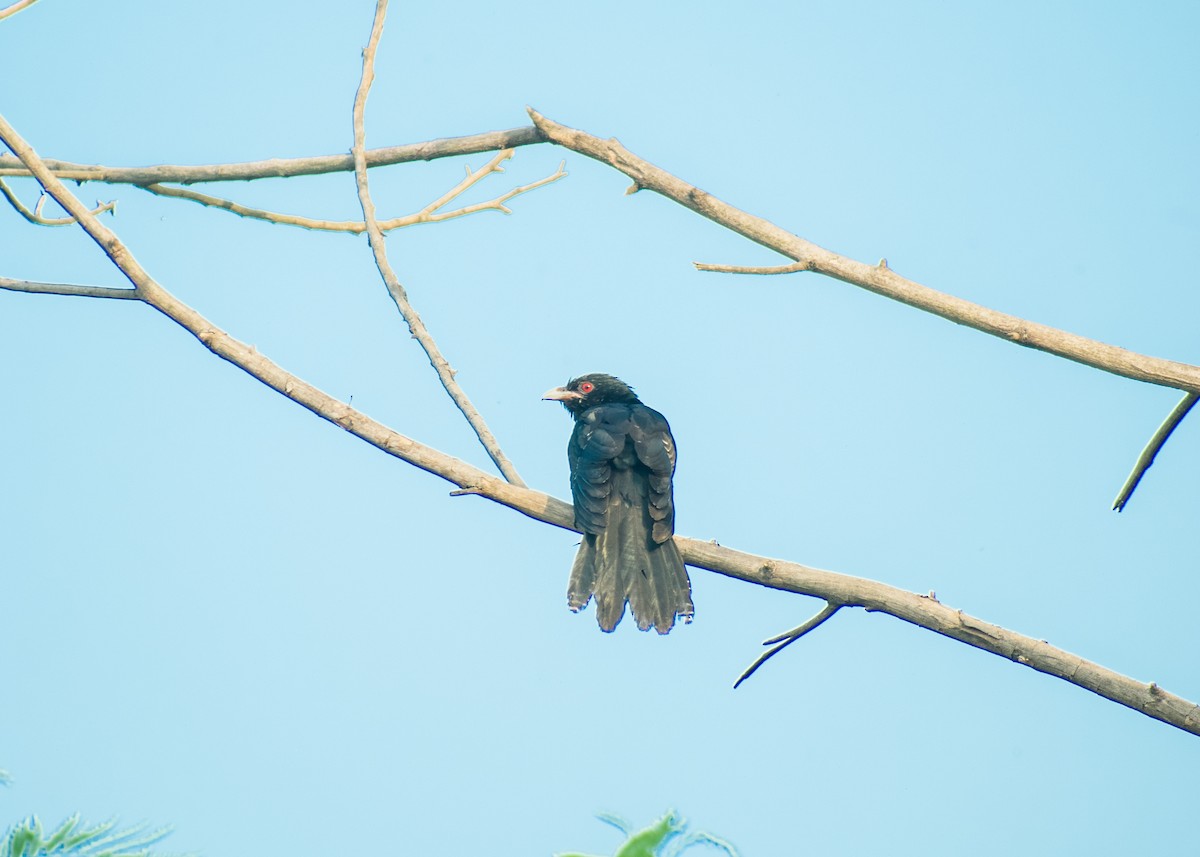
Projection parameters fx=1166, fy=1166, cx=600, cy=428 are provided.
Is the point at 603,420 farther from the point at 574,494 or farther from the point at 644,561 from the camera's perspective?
the point at 644,561

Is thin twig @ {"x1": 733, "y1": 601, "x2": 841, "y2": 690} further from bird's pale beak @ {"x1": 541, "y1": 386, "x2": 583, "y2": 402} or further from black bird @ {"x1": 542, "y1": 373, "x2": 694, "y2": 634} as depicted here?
bird's pale beak @ {"x1": 541, "y1": 386, "x2": 583, "y2": 402}

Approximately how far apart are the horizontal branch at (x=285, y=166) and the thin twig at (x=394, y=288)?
204 millimetres

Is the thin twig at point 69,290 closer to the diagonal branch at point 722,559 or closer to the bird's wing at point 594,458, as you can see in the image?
the diagonal branch at point 722,559

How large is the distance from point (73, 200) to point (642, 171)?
6.51 feet

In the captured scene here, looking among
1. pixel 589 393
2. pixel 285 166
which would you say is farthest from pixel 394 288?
pixel 589 393

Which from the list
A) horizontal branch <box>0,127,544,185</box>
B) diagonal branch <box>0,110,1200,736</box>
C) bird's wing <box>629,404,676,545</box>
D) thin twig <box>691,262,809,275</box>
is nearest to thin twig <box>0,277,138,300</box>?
diagonal branch <box>0,110,1200,736</box>

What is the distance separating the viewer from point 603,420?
6262 millimetres

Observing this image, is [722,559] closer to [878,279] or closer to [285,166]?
[878,279]

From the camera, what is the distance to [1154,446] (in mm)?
3775

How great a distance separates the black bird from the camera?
519 cm

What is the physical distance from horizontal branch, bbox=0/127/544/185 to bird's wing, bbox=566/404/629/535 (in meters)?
1.70

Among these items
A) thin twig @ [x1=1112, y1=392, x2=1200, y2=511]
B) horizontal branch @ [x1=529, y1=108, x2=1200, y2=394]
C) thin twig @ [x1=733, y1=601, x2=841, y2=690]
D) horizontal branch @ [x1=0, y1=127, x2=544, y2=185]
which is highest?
horizontal branch @ [x1=0, y1=127, x2=544, y2=185]

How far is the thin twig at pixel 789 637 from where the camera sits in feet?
13.4

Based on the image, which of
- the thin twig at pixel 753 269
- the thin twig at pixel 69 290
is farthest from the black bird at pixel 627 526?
the thin twig at pixel 69 290
